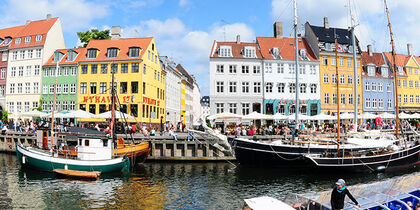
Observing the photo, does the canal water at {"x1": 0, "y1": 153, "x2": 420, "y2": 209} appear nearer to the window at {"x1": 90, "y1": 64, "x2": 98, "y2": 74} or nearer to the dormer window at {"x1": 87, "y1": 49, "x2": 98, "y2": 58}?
the window at {"x1": 90, "y1": 64, "x2": 98, "y2": 74}

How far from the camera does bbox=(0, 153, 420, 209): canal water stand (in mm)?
15047

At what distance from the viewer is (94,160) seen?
72.7 feet

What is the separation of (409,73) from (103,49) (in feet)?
179

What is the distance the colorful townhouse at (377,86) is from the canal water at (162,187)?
3014 centimetres

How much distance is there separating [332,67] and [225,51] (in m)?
17.7

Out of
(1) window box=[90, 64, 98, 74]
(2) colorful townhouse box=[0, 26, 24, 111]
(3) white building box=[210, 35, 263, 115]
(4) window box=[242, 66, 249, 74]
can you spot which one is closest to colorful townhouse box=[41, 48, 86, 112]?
(1) window box=[90, 64, 98, 74]

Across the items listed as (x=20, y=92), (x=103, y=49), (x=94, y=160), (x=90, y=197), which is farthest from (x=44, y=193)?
(x=20, y=92)

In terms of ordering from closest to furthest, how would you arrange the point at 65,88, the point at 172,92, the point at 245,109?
the point at 245,109
the point at 65,88
the point at 172,92

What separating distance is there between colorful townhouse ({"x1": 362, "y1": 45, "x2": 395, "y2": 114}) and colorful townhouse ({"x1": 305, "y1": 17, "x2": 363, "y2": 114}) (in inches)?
70.4

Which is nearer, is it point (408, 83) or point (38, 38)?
point (38, 38)

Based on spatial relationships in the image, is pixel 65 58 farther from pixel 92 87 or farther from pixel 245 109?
pixel 245 109

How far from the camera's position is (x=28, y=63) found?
4956cm

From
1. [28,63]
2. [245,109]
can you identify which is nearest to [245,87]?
[245,109]

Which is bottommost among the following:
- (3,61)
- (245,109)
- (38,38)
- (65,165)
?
(65,165)
